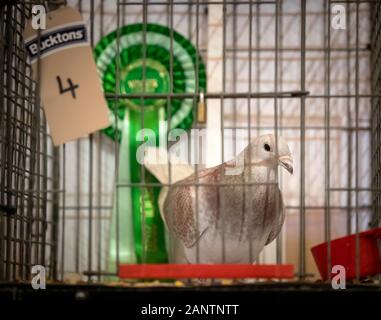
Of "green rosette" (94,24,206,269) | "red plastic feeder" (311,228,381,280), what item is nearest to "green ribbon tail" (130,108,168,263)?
→ "green rosette" (94,24,206,269)

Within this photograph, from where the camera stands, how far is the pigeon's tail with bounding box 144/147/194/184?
2.20m

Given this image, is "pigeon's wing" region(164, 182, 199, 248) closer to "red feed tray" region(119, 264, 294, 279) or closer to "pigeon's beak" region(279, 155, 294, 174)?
"pigeon's beak" region(279, 155, 294, 174)

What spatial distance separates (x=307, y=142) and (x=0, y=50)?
138cm

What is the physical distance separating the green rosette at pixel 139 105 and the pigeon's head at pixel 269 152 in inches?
26.9

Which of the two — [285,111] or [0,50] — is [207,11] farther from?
[0,50]

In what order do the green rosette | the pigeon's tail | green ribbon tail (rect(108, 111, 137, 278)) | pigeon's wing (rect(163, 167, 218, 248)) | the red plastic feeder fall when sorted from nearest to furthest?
1. the red plastic feeder
2. pigeon's wing (rect(163, 167, 218, 248))
3. the pigeon's tail
4. green ribbon tail (rect(108, 111, 137, 278))
5. the green rosette

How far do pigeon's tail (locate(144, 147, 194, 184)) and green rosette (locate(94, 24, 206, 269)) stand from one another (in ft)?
0.36

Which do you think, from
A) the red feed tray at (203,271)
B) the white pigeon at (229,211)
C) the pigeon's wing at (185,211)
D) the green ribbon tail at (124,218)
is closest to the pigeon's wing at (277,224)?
the white pigeon at (229,211)

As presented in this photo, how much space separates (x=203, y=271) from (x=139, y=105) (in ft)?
4.57

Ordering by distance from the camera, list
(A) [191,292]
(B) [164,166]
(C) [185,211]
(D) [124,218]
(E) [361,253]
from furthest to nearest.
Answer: (D) [124,218] < (B) [164,166] < (C) [185,211] < (E) [361,253] < (A) [191,292]

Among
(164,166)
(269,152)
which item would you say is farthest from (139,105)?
(269,152)

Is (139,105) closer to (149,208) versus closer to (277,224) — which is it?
(149,208)

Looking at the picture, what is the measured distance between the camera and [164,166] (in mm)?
2387

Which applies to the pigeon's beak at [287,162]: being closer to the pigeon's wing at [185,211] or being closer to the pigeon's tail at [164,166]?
the pigeon's wing at [185,211]
